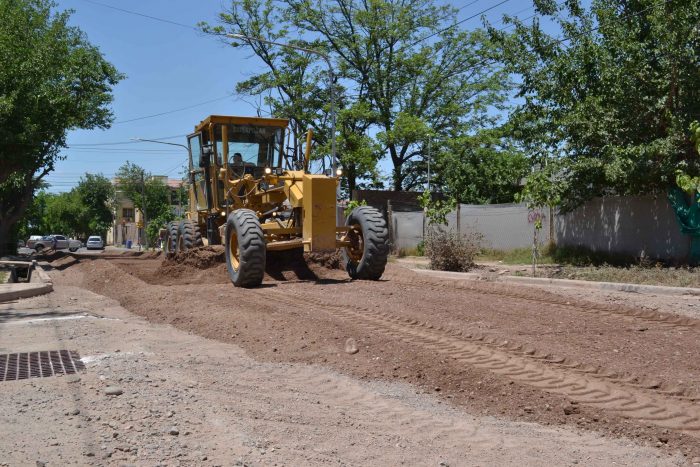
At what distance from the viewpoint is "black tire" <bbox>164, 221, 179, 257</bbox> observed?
17469mm

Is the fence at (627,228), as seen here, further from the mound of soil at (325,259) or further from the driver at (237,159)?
the driver at (237,159)

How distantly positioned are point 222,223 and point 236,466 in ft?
37.9

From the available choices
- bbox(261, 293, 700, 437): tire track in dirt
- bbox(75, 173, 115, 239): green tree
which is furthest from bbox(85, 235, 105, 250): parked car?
bbox(261, 293, 700, 437): tire track in dirt

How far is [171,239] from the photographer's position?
59.3 feet

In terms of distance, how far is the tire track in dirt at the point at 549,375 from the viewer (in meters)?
5.17

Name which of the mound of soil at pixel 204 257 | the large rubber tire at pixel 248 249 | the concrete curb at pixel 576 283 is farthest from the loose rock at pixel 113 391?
the concrete curb at pixel 576 283

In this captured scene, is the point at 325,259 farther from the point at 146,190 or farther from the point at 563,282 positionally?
the point at 146,190

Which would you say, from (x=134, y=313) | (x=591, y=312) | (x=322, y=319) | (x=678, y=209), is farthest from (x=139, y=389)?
(x=678, y=209)

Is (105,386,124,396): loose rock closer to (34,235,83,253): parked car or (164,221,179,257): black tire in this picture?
(164,221,179,257): black tire

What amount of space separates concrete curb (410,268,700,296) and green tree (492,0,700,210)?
2.61 meters

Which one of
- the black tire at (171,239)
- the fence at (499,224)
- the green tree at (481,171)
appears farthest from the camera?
the green tree at (481,171)

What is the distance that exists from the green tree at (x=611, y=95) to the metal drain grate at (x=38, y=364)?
12724 mm

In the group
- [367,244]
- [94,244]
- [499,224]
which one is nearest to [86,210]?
[94,244]

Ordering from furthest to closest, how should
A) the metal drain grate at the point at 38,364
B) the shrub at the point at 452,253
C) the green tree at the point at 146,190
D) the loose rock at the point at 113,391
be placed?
the green tree at the point at 146,190
the shrub at the point at 452,253
the metal drain grate at the point at 38,364
the loose rock at the point at 113,391
